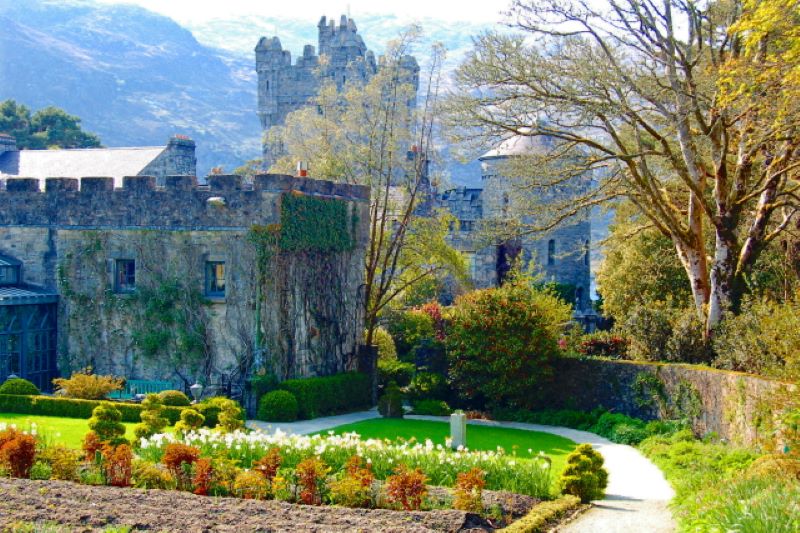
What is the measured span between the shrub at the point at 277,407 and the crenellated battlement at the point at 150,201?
13.0ft

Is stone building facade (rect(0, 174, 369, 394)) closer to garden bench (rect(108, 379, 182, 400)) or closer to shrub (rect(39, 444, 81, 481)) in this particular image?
garden bench (rect(108, 379, 182, 400))

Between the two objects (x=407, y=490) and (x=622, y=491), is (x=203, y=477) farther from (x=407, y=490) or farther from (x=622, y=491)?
(x=622, y=491)

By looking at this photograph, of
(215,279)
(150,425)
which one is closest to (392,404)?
(215,279)

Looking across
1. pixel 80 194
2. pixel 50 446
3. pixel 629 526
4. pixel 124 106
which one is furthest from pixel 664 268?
pixel 124 106

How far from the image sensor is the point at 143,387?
81.4 feet

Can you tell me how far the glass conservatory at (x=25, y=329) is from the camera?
78.8 feet

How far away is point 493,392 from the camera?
25.9 m

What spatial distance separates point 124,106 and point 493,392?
166840mm

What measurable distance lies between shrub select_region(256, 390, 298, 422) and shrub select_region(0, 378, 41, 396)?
15.5 feet

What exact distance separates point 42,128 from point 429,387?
41.8m

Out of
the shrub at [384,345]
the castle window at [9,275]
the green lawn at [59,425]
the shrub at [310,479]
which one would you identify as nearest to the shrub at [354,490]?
the shrub at [310,479]

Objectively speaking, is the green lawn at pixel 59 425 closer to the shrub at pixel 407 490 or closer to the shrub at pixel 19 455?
the shrub at pixel 19 455

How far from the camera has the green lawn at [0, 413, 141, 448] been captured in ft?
59.4

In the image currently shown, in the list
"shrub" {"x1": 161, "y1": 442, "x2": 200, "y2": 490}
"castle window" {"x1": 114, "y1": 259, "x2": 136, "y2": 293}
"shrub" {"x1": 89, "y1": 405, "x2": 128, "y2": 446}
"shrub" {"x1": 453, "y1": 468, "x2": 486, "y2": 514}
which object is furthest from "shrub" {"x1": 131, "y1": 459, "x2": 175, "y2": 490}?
"castle window" {"x1": 114, "y1": 259, "x2": 136, "y2": 293}
